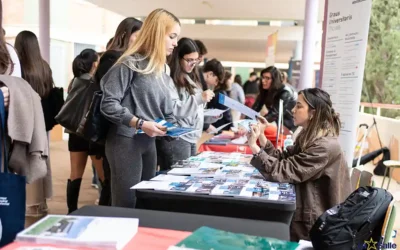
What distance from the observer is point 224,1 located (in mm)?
7891

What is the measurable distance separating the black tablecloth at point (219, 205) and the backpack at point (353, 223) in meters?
0.12

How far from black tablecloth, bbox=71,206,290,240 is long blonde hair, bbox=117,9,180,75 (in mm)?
759

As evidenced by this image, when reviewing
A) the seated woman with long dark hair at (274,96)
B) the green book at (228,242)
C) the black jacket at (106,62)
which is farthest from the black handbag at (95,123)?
the seated woman with long dark hair at (274,96)

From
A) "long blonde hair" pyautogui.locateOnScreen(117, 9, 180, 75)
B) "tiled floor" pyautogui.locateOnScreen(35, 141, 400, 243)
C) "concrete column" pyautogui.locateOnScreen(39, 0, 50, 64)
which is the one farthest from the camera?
"concrete column" pyautogui.locateOnScreen(39, 0, 50, 64)

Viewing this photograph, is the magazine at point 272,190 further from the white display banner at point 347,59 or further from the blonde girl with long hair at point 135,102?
the white display banner at point 347,59

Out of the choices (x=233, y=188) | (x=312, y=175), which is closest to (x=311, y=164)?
(x=312, y=175)

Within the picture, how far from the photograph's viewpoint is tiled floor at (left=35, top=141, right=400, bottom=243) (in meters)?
3.78

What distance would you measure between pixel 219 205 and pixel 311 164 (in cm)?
61

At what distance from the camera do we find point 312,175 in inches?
76.5

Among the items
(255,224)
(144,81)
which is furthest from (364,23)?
(255,224)

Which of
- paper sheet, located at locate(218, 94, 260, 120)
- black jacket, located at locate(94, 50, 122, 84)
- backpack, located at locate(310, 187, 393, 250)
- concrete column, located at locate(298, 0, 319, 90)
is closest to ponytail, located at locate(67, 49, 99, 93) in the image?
black jacket, located at locate(94, 50, 122, 84)

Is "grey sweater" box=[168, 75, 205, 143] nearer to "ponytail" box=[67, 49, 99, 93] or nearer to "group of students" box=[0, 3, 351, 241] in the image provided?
"group of students" box=[0, 3, 351, 241]

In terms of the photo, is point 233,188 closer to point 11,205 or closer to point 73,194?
point 11,205

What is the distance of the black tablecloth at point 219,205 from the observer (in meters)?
1.48
